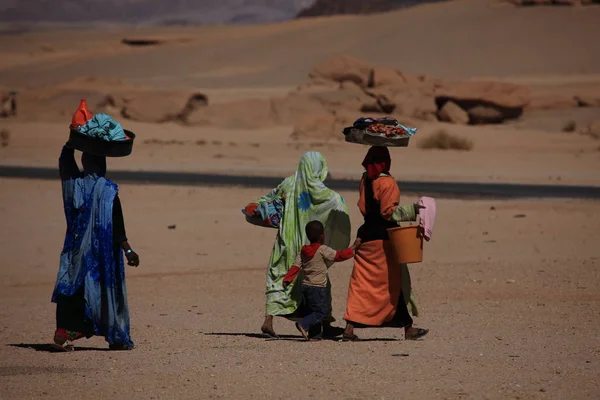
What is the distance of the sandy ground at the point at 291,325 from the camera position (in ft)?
27.2

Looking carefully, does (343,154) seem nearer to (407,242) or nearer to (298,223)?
(298,223)

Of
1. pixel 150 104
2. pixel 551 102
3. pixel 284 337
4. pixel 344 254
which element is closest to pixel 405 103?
pixel 150 104

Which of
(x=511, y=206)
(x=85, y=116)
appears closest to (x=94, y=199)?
(x=85, y=116)

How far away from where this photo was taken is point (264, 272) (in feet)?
52.3

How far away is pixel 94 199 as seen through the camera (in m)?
9.47

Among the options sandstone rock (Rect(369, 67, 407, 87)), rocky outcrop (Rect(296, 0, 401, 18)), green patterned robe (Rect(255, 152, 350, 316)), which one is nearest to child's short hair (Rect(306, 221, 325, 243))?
green patterned robe (Rect(255, 152, 350, 316))

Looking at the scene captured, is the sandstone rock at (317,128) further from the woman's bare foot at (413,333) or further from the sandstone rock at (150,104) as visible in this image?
the woman's bare foot at (413,333)

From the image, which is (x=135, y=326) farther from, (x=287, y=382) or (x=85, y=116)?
(x=287, y=382)

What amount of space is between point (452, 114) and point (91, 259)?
35880mm

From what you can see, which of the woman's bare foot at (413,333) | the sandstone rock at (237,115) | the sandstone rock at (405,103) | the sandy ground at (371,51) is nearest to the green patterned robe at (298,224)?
the woman's bare foot at (413,333)

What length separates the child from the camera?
10086 mm

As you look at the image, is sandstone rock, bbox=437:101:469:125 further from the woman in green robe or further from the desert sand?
the woman in green robe

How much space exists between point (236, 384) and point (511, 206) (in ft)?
50.3

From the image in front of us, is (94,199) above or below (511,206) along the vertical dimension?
above
